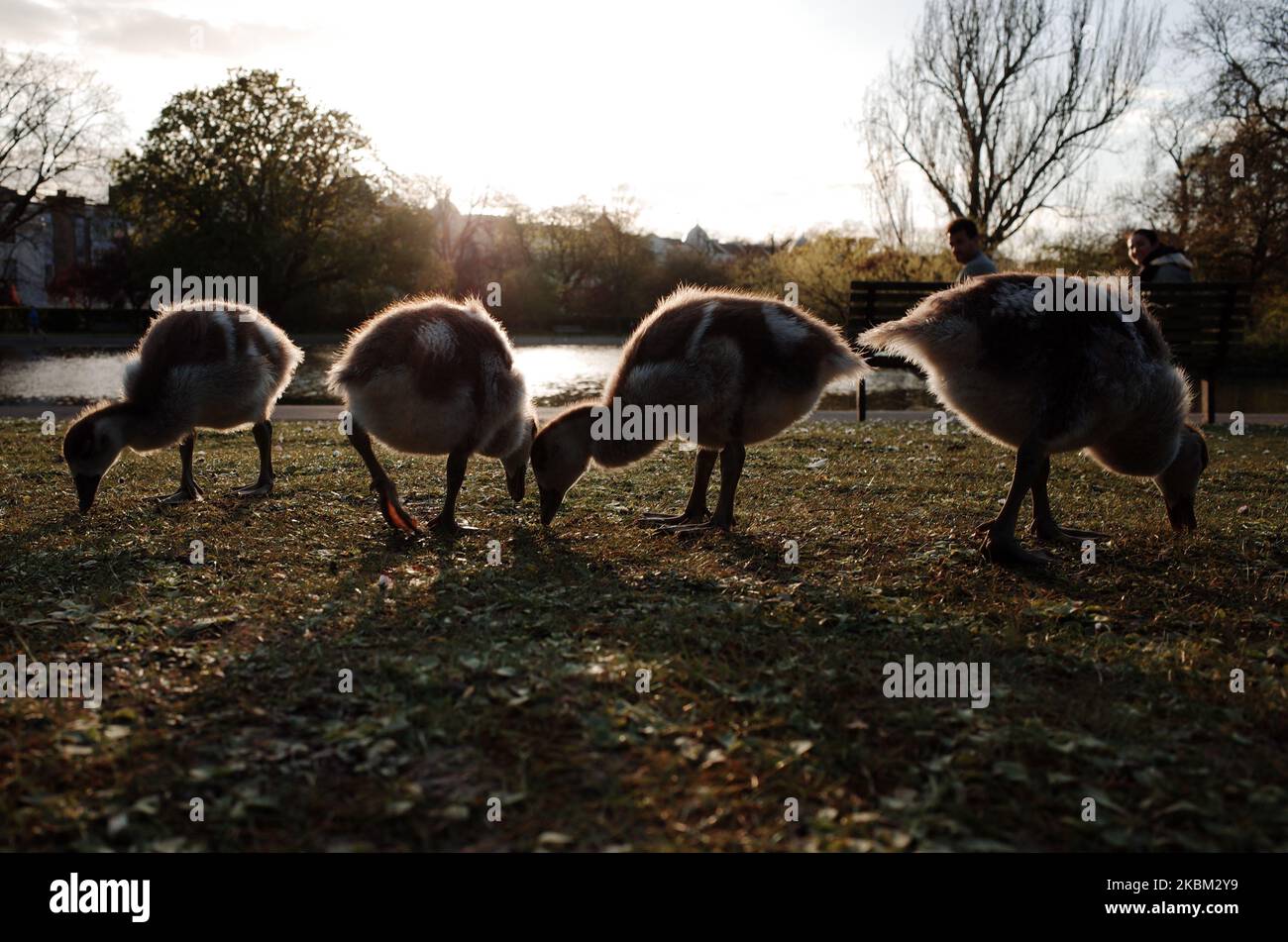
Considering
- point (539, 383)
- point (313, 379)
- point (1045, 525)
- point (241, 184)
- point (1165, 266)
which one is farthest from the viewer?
point (241, 184)

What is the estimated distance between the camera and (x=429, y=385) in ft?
25.3

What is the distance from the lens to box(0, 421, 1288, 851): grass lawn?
3535 mm

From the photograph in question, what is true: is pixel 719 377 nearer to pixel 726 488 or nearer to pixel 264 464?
pixel 726 488

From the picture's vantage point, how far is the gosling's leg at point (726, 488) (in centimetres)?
825

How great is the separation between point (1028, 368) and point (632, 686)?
3844 millimetres

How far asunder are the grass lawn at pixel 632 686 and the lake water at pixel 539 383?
12.0 m

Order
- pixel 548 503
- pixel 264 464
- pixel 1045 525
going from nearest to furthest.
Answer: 1. pixel 1045 525
2. pixel 548 503
3. pixel 264 464

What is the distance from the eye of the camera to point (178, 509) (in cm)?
934

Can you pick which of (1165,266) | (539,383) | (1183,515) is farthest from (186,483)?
(539,383)

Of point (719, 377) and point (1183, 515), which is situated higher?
point (719, 377)

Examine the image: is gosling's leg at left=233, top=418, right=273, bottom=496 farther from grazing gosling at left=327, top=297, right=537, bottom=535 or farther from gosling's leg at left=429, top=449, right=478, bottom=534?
gosling's leg at left=429, top=449, right=478, bottom=534

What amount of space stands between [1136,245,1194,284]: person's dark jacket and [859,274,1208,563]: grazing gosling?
11.9m

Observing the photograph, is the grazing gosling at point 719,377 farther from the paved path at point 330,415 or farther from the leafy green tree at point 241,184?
the leafy green tree at point 241,184
